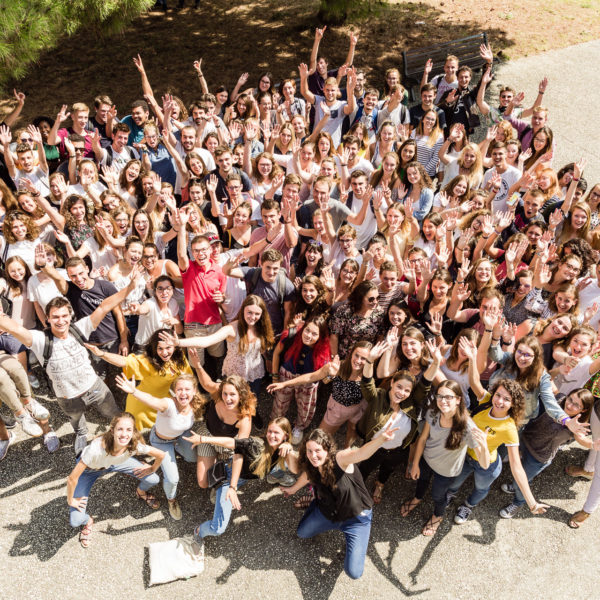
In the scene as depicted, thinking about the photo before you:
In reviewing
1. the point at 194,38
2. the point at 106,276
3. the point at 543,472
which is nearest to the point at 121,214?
the point at 106,276

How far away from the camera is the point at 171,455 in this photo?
196 inches

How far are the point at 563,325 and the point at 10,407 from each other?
582 cm

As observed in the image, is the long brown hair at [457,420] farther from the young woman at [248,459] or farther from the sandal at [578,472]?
the sandal at [578,472]

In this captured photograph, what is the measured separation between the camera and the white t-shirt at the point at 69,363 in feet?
16.3

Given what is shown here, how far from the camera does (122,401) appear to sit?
621 centimetres

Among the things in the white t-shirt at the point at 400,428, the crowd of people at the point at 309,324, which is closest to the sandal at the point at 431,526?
the crowd of people at the point at 309,324

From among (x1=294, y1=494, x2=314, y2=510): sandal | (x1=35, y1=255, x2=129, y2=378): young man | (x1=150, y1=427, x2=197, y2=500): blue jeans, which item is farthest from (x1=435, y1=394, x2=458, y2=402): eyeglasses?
(x1=35, y1=255, x2=129, y2=378): young man

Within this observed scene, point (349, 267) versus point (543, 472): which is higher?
point (349, 267)

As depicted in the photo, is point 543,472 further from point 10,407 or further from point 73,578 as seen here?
point 10,407

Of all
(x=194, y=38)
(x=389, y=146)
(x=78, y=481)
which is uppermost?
(x=194, y=38)

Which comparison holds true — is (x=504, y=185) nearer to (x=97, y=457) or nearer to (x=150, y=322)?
(x=150, y=322)

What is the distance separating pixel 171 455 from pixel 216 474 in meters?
0.49

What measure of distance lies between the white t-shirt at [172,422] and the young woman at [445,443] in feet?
7.34

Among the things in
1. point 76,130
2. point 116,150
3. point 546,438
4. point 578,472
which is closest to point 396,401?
point 546,438
